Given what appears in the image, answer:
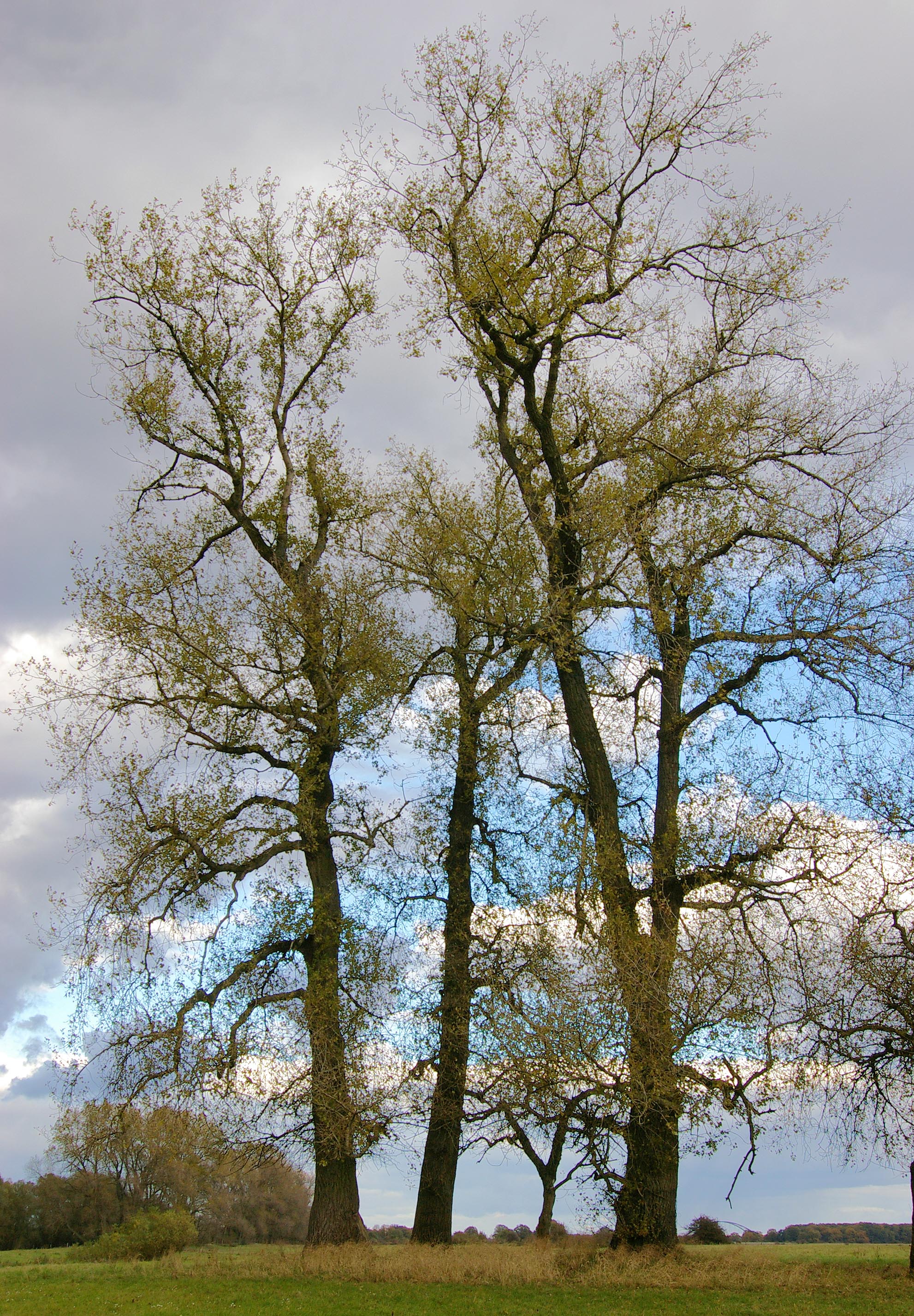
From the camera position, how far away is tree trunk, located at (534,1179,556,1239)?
65.0 feet

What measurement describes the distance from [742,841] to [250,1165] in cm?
1055

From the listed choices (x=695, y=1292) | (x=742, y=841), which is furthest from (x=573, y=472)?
(x=695, y=1292)

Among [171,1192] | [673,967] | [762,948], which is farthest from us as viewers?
[171,1192]

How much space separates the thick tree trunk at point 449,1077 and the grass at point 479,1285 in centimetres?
74

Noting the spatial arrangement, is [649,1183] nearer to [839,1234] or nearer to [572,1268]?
[572,1268]

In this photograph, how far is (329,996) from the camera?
54.2 feet

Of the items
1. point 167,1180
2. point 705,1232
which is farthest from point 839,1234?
point 167,1180

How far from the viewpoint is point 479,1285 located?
45.9ft

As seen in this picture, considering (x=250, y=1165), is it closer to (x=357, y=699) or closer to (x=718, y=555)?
(x=357, y=699)

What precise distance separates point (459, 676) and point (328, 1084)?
832 centimetres

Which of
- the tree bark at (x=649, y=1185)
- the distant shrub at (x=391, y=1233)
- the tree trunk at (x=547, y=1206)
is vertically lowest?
the distant shrub at (x=391, y=1233)

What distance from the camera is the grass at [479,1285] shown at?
11.9 metres

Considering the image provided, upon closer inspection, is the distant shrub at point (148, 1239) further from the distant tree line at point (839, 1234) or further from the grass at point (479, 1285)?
the distant tree line at point (839, 1234)

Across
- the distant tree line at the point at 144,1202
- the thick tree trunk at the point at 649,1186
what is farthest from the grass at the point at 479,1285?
the distant tree line at the point at 144,1202
